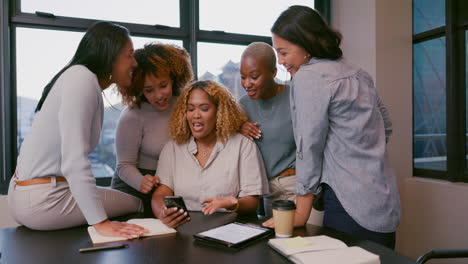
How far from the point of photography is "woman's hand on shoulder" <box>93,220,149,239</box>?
4.30 ft

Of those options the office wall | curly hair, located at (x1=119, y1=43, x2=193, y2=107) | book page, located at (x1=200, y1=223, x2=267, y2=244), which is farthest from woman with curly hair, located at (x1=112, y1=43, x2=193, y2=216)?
the office wall

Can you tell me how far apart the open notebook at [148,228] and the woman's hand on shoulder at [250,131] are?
66 centimetres

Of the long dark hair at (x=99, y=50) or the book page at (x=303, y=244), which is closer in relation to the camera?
the book page at (x=303, y=244)

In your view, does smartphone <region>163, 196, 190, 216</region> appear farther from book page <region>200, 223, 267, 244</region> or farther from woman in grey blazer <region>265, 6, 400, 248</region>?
woman in grey blazer <region>265, 6, 400, 248</region>

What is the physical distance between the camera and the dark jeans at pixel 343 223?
1.37m

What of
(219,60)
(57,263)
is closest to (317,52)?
(57,263)

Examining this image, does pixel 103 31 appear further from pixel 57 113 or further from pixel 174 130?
pixel 174 130

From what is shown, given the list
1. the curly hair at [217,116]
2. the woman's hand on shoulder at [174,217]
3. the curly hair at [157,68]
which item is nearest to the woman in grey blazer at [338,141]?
the woman's hand on shoulder at [174,217]

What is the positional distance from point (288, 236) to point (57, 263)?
2.30 ft

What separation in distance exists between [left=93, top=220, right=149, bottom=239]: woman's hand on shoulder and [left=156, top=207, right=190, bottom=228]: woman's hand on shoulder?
9 cm

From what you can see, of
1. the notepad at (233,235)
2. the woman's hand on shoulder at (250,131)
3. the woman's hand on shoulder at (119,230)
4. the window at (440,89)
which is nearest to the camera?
the notepad at (233,235)

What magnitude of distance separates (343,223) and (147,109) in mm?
1244

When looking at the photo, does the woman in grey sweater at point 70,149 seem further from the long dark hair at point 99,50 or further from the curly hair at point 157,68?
the curly hair at point 157,68

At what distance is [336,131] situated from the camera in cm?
137
